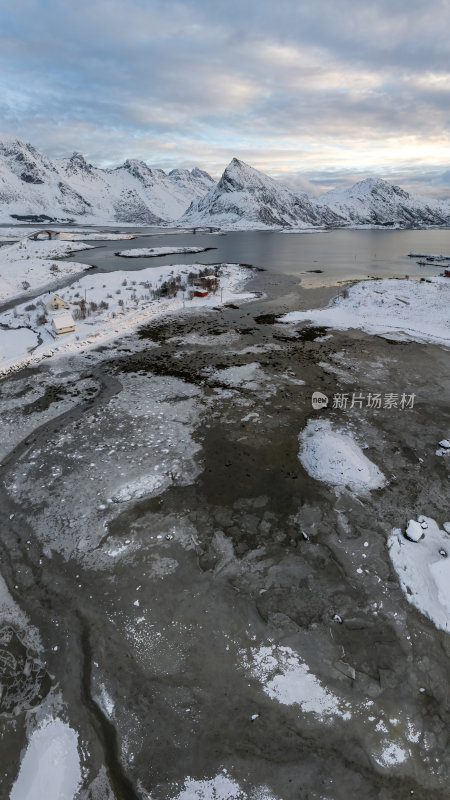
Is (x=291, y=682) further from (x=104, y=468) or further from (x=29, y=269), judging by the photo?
(x=29, y=269)

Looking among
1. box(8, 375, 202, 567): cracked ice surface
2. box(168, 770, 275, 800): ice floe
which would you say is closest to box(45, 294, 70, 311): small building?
box(8, 375, 202, 567): cracked ice surface

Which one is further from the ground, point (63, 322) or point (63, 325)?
point (63, 322)

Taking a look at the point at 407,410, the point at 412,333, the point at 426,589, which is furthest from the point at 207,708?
the point at 412,333

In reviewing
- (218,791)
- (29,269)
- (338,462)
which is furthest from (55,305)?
(218,791)

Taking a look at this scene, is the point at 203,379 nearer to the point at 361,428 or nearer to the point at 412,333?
the point at 361,428

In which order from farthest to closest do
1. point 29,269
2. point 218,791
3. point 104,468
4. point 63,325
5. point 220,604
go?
1. point 29,269
2. point 63,325
3. point 104,468
4. point 220,604
5. point 218,791

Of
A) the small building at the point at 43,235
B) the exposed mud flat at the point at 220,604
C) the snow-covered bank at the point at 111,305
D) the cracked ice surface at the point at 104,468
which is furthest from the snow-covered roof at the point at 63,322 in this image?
the small building at the point at 43,235

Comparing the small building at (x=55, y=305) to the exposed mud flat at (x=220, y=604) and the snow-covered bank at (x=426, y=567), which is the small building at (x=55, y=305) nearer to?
the exposed mud flat at (x=220, y=604)
